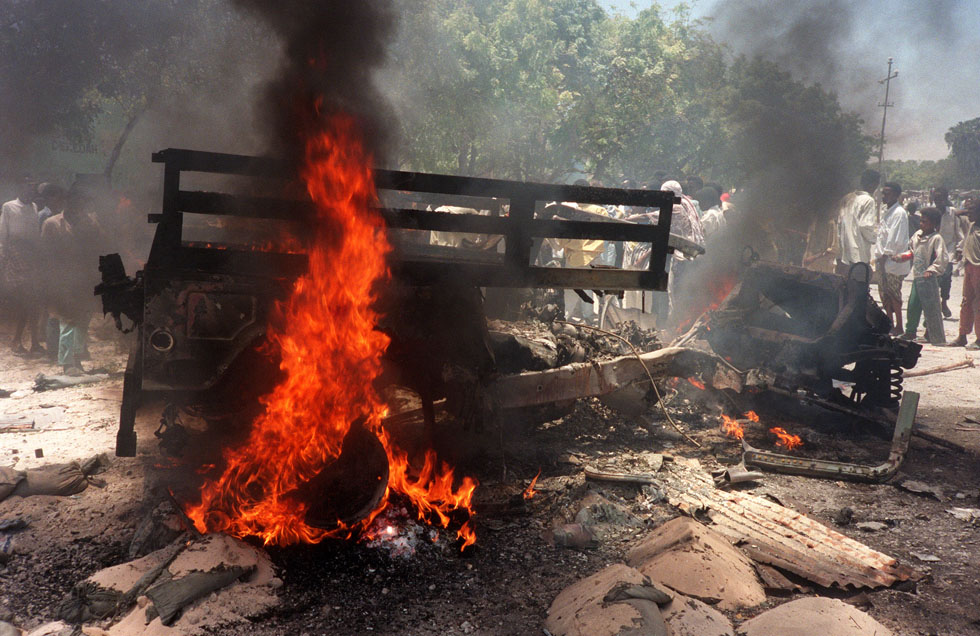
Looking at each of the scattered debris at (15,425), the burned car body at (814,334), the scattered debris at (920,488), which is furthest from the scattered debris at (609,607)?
the scattered debris at (15,425)

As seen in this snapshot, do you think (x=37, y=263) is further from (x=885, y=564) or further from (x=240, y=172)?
(x=885, y=564)

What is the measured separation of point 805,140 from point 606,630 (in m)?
16.8

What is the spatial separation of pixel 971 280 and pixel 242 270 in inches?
477

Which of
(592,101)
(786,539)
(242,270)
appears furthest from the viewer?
(592,101)

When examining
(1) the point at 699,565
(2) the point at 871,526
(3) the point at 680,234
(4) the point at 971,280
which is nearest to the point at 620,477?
(1) the point at 699,565

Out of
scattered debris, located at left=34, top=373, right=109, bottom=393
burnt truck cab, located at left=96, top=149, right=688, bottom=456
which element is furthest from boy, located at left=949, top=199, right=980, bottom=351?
scattered debris, located at left=34, top=373, right=109, bottom=393

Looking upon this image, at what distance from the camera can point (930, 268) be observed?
11.3 metres

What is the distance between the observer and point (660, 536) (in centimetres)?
400

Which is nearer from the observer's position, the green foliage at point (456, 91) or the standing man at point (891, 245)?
the standing man at point (891, 245)

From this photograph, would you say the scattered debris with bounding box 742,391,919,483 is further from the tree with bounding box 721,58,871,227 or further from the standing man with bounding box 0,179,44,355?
the tree with bounding box 721,58,871,227

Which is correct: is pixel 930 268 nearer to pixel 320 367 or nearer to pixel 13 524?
pixel 320 367

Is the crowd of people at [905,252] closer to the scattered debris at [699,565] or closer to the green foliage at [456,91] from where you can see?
the green foliage at [456,91]

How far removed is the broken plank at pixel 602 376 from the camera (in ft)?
15.8

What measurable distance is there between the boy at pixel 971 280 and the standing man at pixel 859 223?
1.47m
